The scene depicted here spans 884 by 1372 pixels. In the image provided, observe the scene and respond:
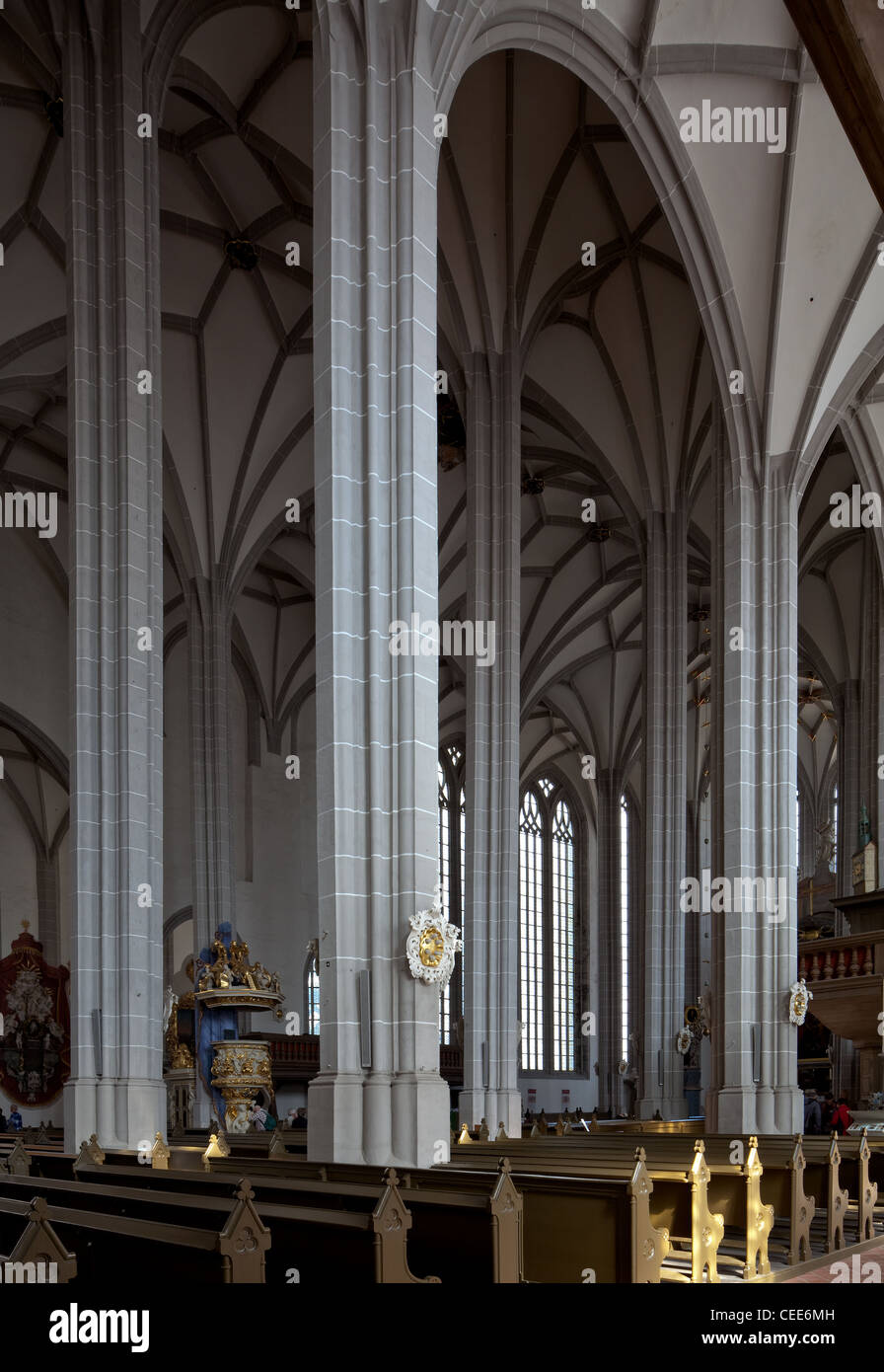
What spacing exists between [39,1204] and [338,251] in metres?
8.16

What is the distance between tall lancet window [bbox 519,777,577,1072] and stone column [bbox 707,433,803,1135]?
2295cm

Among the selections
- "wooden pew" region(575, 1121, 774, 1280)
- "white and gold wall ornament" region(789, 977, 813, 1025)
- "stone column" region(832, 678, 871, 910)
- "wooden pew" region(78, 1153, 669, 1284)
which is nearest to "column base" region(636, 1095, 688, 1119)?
"white and gold wall ornament" region(789, 977, 813, 1025)

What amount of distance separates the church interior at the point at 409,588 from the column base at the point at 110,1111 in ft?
0.13

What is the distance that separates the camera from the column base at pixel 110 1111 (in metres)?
12.5

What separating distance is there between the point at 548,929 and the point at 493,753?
2290 centimetres

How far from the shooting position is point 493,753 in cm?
1859

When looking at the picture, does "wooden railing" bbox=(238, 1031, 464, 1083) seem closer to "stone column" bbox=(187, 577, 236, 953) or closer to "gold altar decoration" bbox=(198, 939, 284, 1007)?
"stone column" bbox=(187, 577, 236, 953)

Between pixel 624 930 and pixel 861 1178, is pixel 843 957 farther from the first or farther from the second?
pixel 624 930

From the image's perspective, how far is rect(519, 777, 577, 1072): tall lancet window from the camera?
3941cm

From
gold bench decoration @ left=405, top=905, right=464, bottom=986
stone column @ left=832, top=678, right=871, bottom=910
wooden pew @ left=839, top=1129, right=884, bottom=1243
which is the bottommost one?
wooden pew @ left=839, top=1129, right=884, bottom=1243

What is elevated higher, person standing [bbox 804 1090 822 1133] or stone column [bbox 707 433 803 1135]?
stone column [bbox 707 433 803 1135]

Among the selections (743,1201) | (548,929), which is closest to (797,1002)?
(743,1201)

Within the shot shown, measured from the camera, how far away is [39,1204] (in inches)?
168
